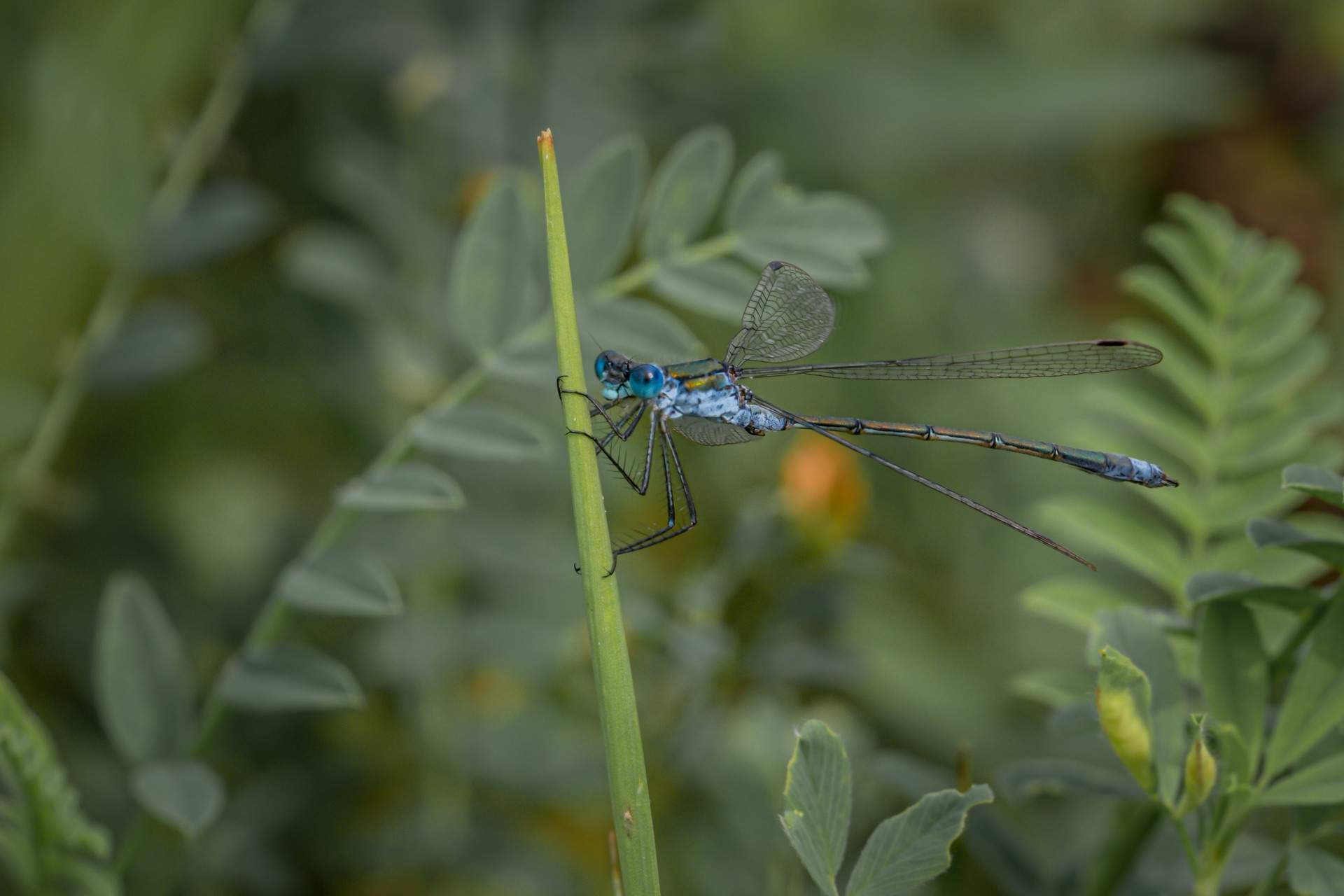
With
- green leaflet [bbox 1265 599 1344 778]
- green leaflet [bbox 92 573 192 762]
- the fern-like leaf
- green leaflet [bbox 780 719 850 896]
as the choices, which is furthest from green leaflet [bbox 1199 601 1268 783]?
green leaflet [bbox 92 573 192 762]

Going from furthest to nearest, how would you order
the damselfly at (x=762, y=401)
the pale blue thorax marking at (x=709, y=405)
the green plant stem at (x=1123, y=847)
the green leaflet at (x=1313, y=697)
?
the pale blue thorax marking at (x=709, y=405)
the damselfly at (x=762, y=401)
the green plant stem at (x=1123, y=847)
the green leaflet at (x=1313, y=697)

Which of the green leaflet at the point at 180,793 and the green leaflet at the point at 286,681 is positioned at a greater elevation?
the green leaflet at the point at 286,681

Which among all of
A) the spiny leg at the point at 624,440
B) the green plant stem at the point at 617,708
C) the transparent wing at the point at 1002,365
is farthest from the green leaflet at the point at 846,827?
the transparent wing at the point at 1002,365

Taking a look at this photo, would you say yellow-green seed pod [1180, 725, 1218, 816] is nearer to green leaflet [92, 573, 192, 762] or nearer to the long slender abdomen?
the long slender abdomen

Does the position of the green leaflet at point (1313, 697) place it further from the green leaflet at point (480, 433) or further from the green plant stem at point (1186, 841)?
the green leaflet at point (480, 433)

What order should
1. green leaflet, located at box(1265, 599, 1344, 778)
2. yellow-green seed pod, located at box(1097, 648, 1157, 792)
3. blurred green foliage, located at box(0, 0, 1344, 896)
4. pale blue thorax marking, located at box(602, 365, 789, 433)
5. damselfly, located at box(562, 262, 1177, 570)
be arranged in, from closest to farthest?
1. yellow-green seed pod, located at box(1097, 648, 1157, 792)
2. green leaflet, located at box(1265, 599, 1344, 778)
3. blurred green foliage, located at box(0, 0, 1344, 896)
4. damselfly, located at box(562, 262, 1177, 570)
5. pale blue thorax marking, located at box(602, 365, 789, 433)

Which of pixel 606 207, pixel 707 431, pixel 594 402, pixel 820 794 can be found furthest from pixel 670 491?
pixel 820 794

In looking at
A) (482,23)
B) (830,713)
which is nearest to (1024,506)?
(830,713)

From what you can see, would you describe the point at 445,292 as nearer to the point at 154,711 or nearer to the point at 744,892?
the point at 154,711
